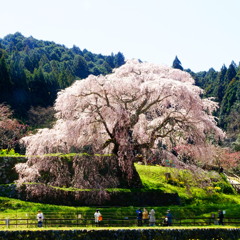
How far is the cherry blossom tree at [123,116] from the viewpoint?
18.0 meters

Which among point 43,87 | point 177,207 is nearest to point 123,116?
point 177,207

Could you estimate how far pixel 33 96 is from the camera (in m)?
50.7

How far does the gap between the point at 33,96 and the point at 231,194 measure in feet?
118

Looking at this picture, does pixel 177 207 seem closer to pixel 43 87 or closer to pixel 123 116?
pixel 123 116

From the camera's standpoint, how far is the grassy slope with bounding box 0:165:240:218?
15414 millimetres

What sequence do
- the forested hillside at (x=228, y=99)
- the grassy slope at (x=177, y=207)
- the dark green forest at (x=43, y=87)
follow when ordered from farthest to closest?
the forested hillside at (x=228, y=99) → the dark green forest at (x=43, y=87) → the grassy slope at (x=177, y=207)

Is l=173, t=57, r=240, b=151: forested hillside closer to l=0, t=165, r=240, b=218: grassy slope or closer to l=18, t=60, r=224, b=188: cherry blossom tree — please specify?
l=0, t=165, r=240, b=218: grassy slope

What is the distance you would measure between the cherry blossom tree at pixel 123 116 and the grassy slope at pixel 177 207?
275cm

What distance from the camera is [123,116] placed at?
17.8 m

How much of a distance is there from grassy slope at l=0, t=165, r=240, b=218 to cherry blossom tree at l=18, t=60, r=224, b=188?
2745mm

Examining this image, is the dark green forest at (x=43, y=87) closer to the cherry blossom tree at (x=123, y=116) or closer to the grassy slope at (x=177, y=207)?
the grassy slope at (x=177, y=207)

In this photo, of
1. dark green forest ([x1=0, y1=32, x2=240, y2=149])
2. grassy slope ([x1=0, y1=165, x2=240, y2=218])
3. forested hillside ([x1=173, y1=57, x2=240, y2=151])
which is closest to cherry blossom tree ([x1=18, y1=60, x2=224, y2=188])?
grassy slope ([x1=0, y1=165, x2=240, y2=218])

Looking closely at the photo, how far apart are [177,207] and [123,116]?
19.0ft

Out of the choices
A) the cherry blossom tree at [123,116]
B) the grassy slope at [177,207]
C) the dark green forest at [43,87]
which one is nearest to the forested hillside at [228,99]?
the dark green forest at [43,87]
